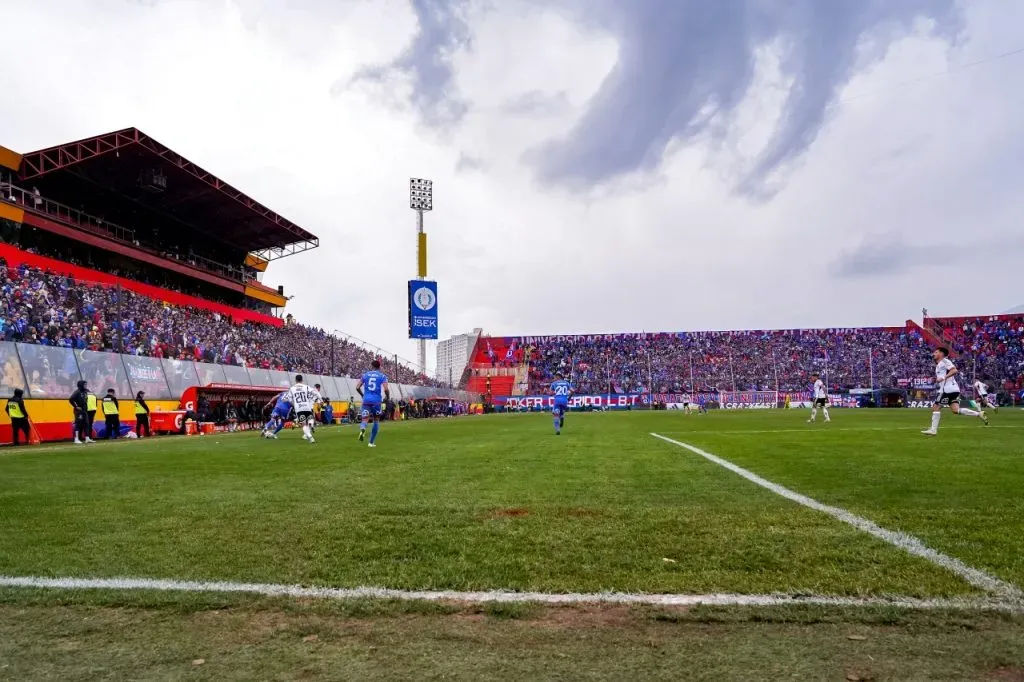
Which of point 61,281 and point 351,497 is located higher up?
point 61,281

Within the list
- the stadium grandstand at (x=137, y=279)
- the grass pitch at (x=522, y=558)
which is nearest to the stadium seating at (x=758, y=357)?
the stadium grandstand at (x=137, y=279)

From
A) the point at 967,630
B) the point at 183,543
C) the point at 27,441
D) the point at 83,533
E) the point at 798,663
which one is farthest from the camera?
the point at 27,441

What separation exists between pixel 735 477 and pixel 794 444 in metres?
5.43

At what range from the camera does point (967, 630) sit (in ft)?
8.29

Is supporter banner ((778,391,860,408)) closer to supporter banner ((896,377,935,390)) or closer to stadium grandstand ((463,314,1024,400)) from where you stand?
stadium grandstand ((463,314,1024,400))

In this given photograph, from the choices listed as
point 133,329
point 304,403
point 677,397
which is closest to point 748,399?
point 677,397

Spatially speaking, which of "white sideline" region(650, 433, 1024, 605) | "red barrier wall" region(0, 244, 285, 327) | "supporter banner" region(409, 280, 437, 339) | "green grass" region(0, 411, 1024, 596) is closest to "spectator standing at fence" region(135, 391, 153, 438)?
"red barrier wall" region(0, 244, 285, 327)

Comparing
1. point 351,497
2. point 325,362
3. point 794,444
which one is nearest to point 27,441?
point 351,497

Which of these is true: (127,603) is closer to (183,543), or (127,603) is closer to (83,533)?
(183,543)

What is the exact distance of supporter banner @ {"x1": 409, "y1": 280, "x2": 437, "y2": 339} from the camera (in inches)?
1810

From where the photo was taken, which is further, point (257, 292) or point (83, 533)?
point (257, 292)

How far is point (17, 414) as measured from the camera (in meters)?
16.3

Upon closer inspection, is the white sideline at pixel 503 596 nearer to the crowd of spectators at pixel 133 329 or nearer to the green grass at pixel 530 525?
the green grass at pixel 530 525

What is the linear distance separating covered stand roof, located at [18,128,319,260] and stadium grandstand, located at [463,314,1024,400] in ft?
103
